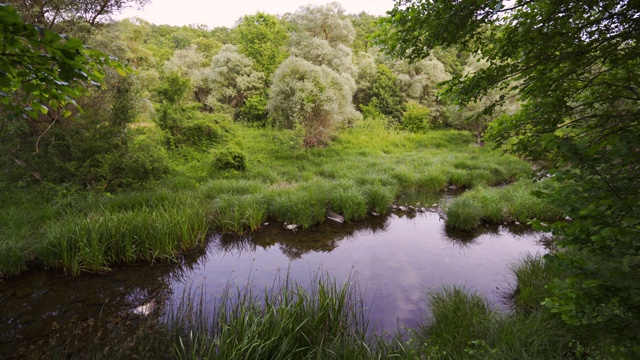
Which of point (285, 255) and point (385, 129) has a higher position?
point (385, 129)

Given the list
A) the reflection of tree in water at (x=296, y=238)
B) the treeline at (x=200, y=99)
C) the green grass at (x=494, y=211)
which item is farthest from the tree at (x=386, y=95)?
the reflection of tree in water at (x=296, y=238)

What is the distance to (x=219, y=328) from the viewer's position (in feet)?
12.4

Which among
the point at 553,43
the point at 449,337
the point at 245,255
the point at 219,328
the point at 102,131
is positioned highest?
the point at 553,43

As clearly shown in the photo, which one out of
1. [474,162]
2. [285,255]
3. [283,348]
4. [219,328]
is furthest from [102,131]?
[474,162]

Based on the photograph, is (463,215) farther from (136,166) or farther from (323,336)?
(136,166)

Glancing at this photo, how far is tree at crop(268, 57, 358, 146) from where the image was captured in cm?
1544

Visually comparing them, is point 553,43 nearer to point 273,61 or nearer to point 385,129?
point 385,129

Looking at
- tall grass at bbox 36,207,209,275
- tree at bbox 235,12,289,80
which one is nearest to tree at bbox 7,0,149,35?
tall grass at bbox 36,207,209,275

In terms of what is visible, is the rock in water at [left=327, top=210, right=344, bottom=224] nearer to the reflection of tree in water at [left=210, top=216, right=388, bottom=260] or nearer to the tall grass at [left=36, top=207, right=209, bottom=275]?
the reflection of tree in water at [left=210, top=216, right=388, bottom=260]

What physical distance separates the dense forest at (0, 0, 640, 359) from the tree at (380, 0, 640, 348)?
19 millimetres

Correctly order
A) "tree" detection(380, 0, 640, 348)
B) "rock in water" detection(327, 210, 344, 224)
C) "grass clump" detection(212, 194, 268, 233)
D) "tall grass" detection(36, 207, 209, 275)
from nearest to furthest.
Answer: "tree" detection(380, 0, 640, 348)
"tall grass" detection(36, 207, 209, 275)
"grass clump" detection(212, 194, 268, 233)
"rock in water" detection(327, 210, 344, 224)

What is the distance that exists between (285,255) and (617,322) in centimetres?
582

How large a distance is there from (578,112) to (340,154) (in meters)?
13.4

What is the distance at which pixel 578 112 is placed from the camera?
10.9 ft
